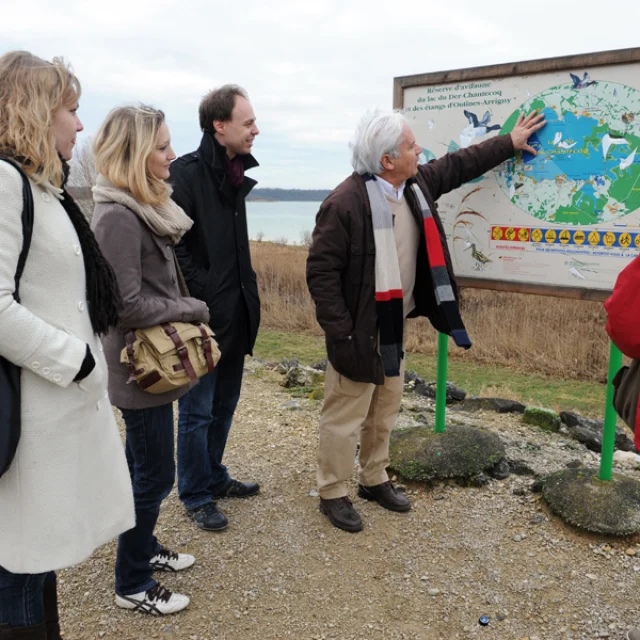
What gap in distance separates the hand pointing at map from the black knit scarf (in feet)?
7.93

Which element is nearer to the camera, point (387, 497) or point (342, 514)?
point (342, 514)

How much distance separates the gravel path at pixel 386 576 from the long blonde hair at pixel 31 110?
200 centimetres

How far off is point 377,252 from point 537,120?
124 centimetres

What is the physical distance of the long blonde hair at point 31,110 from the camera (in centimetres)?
178

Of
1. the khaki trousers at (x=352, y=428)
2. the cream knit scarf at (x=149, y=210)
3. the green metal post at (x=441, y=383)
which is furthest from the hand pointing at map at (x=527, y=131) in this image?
the cream knit scarf at (x=149, y=210)

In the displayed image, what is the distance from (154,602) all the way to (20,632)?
864 mm

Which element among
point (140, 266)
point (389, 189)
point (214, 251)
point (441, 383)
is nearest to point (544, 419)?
point (441, 383)

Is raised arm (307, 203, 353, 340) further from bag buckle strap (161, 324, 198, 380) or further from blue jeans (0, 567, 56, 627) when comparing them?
blue jeans (0, 567, 56, 627)

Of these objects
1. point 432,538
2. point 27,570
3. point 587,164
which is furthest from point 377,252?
point 27,570

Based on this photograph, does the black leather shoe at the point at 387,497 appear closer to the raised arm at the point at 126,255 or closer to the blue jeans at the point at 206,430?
the blue jeans at the point at 206,430

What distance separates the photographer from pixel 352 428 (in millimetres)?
3389

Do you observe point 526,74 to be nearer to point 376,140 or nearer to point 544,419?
point 376,140

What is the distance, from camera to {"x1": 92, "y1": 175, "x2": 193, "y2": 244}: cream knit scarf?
97.8 inches

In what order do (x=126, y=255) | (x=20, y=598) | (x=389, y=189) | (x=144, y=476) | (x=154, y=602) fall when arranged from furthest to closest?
(x=389, y=189)
(x=154, y=602)
(x=144, y=476)
(x=126, y=255)
(x=20, y=598)
